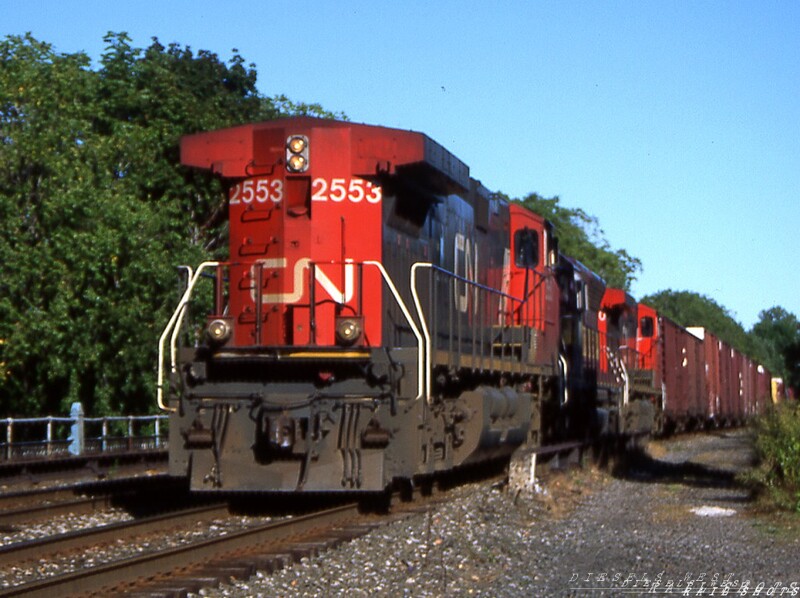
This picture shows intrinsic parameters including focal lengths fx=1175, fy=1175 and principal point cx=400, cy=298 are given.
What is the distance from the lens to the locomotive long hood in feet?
37.3

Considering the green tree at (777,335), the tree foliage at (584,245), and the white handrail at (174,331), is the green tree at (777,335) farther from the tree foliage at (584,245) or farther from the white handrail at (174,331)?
the white handrail at (174,331)

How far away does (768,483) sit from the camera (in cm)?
1217

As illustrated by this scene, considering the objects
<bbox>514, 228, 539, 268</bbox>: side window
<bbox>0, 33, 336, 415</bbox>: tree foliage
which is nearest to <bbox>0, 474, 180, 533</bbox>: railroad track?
<bbox>514, 228, 539, 268</bbox>: side window

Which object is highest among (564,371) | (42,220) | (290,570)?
(42,220)

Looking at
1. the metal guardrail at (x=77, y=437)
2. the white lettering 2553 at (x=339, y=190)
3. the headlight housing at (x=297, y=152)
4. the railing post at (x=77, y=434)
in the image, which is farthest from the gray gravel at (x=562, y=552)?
the railing post at (x=77, y=434)

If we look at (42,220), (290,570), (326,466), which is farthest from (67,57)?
(290,570)

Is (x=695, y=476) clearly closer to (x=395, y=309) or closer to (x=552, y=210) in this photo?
(x=395, y=309)

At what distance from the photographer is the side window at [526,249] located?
51.4 feet

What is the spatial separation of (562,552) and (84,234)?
15.2 m

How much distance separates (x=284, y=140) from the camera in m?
11.6

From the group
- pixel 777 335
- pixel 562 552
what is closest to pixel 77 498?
pixel 562 552

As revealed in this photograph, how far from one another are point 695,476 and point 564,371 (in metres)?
2.53

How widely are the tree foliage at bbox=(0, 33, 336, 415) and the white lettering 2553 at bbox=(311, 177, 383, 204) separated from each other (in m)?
11.4

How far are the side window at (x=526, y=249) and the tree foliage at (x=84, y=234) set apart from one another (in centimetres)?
869
